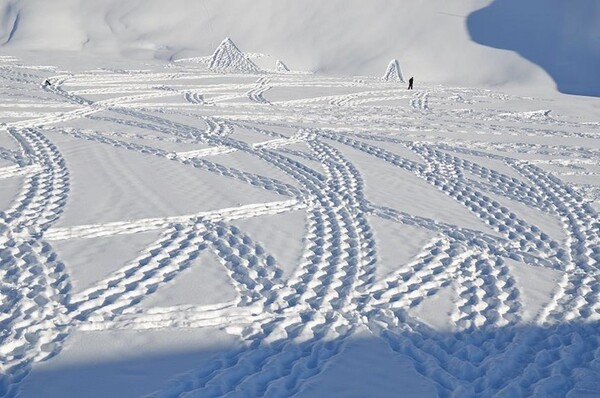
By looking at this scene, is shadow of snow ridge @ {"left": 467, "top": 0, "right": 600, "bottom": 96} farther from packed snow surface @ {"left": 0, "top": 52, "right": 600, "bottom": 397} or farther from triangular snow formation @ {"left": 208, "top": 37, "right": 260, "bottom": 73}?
packed snow surface @ {"left": 0, "top": 52, "right": 600, "bottom": 397}

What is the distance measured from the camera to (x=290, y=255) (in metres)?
5.31

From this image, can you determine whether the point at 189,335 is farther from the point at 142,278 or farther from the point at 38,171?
the point at 38,171

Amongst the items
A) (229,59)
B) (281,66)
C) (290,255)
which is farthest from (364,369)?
(229,59)

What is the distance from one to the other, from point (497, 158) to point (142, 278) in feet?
16.8

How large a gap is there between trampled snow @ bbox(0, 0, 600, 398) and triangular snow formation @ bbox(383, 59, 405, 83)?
5065 mm

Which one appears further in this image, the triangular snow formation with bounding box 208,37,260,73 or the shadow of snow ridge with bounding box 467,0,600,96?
the triangular snow formation with bounding box 208,37,260,73

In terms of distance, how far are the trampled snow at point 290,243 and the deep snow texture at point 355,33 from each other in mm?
5947

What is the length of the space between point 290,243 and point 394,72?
1275cm

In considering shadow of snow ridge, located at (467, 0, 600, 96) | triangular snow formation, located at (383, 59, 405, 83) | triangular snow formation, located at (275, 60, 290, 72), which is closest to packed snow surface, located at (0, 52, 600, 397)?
triangular snow formation, located at (383, 59, 405, 83)

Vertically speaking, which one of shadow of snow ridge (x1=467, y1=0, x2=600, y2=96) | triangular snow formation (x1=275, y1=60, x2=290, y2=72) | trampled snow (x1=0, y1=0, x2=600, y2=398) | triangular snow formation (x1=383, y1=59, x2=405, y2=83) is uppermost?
trampled snow (x1=0, y1=0, x2=600, y2=398)

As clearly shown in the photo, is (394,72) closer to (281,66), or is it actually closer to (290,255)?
(281,66)

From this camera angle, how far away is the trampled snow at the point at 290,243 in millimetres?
3891

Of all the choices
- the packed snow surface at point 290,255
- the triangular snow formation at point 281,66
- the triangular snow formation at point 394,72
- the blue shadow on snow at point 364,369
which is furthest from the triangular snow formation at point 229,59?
the blue shadow on snow at point 364,369

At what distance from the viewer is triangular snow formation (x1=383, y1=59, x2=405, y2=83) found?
17.3 meters
